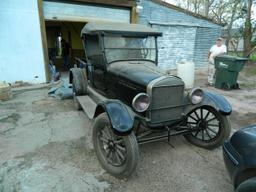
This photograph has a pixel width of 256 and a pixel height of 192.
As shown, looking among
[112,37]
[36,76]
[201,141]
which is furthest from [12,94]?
[201,141]

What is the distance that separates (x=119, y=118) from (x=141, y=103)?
1.38 feet

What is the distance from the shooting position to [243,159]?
195 centimetres

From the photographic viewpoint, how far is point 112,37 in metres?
3.83

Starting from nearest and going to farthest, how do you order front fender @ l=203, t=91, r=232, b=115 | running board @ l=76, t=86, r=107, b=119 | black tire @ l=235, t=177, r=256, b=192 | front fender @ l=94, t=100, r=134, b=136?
black tire @ l=235, t=177, r=256, b=192 → front fender @ l=94, t=100, r=134, b=136 → front fender @ l=203, t=91, r=232, b=115 → running board @ l=76, t=86, r=107, b=119

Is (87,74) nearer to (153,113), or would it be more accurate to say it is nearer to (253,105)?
(153,113)

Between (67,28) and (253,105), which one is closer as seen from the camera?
(253,105)

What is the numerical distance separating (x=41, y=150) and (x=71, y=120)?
1261mm

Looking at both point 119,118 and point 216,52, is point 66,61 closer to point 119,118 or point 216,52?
point 216,52

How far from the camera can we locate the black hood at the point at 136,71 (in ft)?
10.0

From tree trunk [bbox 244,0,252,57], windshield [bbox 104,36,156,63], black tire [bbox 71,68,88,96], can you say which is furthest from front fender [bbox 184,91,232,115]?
tree trunk [bbox 244,0,252,57]

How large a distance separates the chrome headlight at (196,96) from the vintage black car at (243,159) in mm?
1052

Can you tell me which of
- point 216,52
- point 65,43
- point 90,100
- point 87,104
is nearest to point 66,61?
point 65,43

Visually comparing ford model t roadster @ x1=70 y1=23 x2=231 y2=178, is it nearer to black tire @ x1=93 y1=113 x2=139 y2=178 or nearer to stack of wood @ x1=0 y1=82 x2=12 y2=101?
black tire @ x1=93 y1=113 x2=139 y2=178

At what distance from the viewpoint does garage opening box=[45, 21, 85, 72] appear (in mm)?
12211
